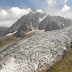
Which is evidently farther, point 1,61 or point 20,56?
point 20,56

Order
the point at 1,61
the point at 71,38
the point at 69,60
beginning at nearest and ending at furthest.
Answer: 1. the point at 1,61
2. the point at 69,60
3. the point at 71,38

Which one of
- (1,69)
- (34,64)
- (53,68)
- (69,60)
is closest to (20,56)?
(34,64)

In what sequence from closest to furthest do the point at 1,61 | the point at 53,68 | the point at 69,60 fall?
the point at 1,61 < the point at 53,68 < the point at 69,60

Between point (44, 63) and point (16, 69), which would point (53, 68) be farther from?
point (16, 69)

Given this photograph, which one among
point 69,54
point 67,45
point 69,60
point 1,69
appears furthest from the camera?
point 67,45

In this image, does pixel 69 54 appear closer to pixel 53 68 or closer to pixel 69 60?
pixel 69 60

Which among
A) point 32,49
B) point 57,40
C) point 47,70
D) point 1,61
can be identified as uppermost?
point 57,40

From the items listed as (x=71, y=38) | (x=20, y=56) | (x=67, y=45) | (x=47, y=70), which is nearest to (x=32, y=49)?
(x=20, y=56)

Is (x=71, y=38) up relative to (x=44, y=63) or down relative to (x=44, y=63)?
up

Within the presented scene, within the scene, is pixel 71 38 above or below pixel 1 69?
above
